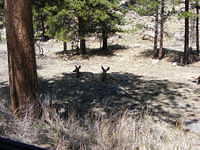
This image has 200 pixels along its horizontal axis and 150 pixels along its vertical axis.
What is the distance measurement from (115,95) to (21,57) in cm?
511

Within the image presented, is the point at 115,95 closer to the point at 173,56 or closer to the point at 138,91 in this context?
the point at 138,91

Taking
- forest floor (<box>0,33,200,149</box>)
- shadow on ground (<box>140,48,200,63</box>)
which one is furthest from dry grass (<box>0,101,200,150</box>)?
shadow on ground (<box>140,48,200,63</box>)

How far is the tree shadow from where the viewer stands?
831 centimetres

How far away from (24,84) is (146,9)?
14.8m

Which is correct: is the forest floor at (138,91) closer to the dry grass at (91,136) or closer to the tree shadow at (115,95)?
the tree shadow at (115,95)

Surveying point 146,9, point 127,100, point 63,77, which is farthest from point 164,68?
point 127,100

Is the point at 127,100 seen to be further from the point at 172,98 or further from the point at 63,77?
the point at 63,77

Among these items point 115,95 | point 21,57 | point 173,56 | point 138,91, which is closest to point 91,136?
point 21,57

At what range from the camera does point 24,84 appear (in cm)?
548

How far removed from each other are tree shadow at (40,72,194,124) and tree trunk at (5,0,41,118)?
229cm

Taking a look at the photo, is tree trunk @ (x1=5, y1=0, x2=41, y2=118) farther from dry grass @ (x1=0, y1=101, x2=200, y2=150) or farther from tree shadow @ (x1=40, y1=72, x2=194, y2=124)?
tree shadow @ (x1=40, y1=72, x2=194, y2=124)

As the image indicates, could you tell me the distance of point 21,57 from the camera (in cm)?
539

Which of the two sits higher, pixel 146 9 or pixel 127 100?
pixel 146 9

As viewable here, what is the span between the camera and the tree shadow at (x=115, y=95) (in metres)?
8.31
